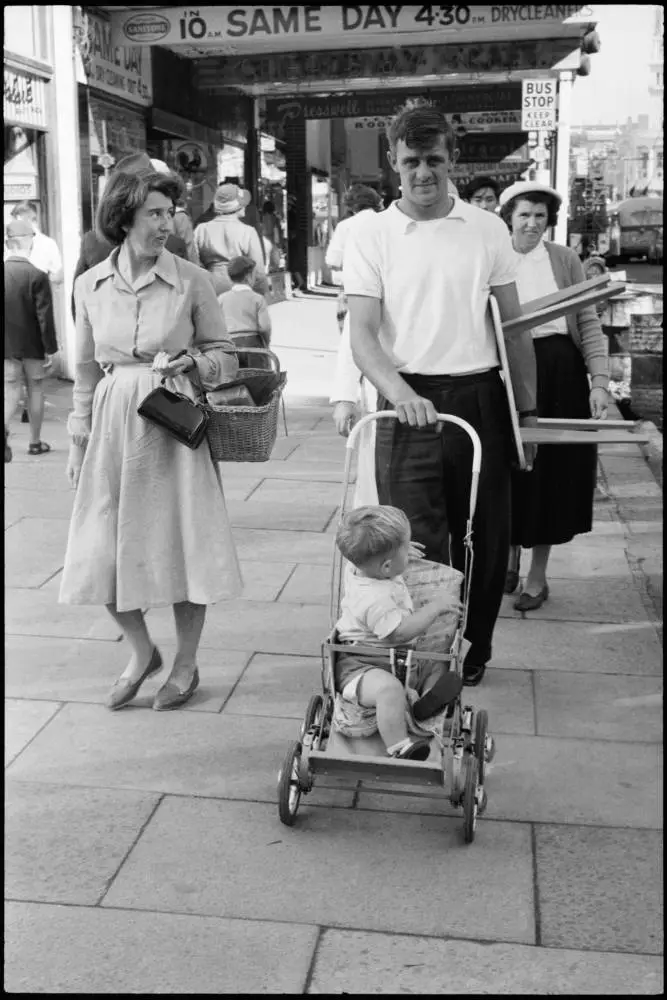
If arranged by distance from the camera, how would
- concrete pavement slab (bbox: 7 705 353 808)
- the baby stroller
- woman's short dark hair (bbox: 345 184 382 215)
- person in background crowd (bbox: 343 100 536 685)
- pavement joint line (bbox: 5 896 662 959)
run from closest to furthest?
pavement joint line (bbox: 5 896 662 959), the baby stroller, concrete pavement slab (bbox: 7 705 353 808), person in background crowd (bbox: 343 100 536 685), woman's short dark hair (bbox: 345 184 382 215)

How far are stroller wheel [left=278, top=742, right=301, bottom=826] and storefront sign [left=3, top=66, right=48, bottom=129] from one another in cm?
1011

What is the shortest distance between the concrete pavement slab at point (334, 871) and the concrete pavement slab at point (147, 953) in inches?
3.3

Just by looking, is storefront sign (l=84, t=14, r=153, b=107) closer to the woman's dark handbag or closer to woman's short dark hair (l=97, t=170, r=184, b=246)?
woman's short dark hair (l=97, t=170, r=184, b=246)

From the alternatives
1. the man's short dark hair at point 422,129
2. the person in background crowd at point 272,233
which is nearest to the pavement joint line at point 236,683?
the man's short dark hair at point 422,129

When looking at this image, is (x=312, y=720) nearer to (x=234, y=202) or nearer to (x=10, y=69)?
(x=234, y=202)

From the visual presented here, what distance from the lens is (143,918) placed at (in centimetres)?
329

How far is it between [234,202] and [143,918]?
29.0 feet

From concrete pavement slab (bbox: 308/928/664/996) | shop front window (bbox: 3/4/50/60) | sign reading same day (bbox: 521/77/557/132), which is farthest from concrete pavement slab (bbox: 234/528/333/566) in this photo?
sign reading same day (bbox: 521/77/557/132)

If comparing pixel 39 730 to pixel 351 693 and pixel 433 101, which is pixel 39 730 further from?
pixel 433 101

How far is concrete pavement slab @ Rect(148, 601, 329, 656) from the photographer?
5500 millimetres

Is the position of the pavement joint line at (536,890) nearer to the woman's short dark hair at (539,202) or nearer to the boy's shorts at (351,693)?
the boy's shorts at (351,693)

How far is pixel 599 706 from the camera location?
4.84m

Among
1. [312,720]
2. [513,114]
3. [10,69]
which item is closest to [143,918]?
[312,720]

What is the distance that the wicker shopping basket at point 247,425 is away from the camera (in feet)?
15.1
